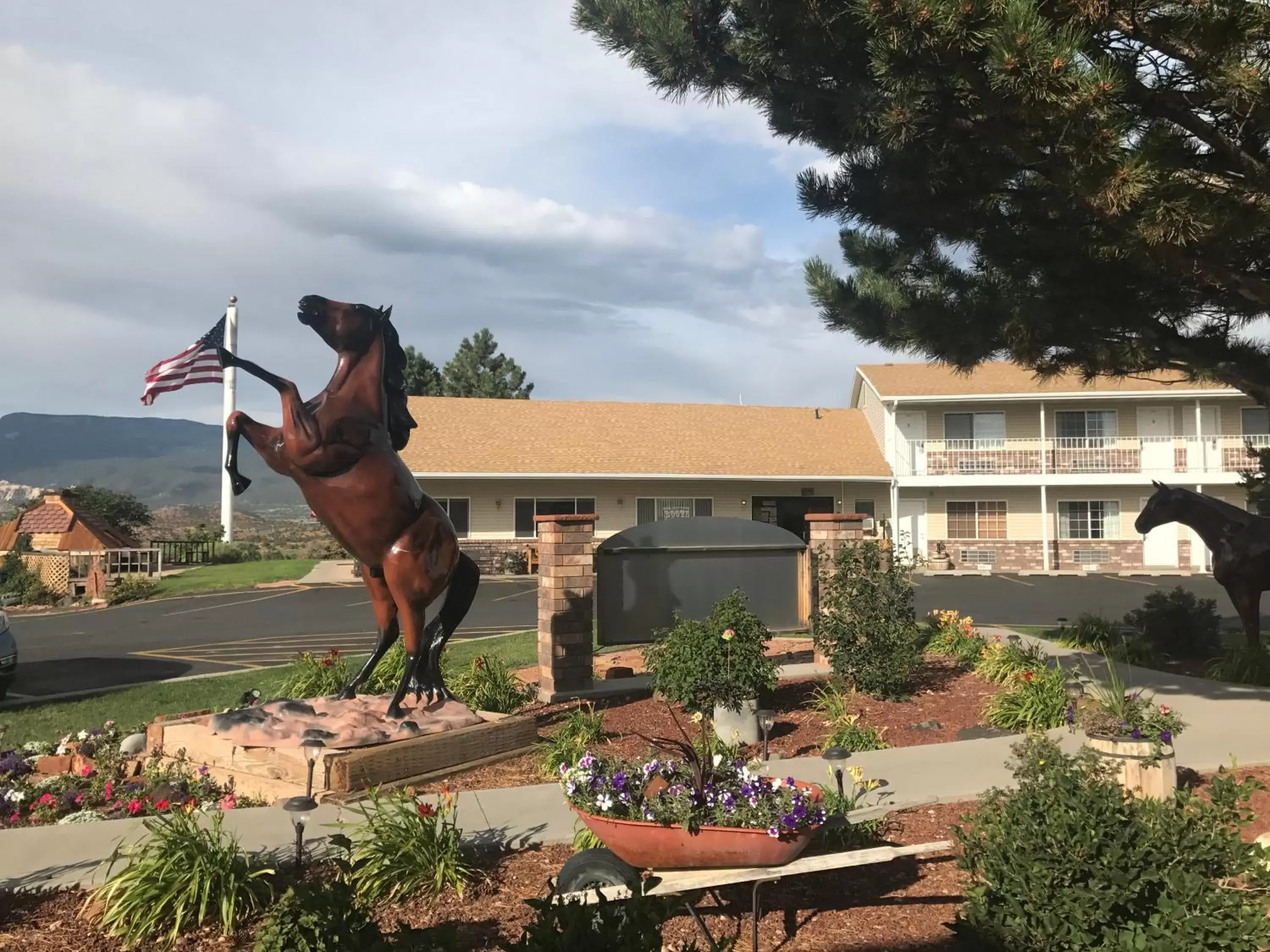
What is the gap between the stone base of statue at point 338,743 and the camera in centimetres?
615

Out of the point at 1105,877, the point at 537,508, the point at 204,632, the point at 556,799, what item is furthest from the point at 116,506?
the point at 1105,877

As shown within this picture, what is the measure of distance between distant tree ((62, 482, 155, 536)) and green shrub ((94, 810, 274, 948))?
1294 inches

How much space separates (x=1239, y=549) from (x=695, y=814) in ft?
32.2

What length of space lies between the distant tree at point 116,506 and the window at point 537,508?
15619 millimetres

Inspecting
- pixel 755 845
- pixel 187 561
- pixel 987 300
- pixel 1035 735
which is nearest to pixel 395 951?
pixel 755 845

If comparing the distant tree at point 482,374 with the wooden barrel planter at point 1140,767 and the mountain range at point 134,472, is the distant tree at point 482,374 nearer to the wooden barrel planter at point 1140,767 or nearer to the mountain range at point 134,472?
the wooden barrel planter at point 1140,767

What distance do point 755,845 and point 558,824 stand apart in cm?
176

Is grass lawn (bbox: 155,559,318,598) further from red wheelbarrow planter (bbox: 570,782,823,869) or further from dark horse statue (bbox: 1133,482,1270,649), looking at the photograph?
red wheelbarrow planter (bbox: 570,782,823,869)

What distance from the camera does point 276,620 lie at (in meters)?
18.4

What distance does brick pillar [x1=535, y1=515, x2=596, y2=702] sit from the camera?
376 inches

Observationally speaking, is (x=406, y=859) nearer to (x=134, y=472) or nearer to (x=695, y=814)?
(x=695, y=814)

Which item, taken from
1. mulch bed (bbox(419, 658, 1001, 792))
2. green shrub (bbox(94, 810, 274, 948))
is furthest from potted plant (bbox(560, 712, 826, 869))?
mulch bed (bbox(419, 658, 1001, 792))

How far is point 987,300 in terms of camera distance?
808cm

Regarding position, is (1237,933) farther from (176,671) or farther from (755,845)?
(176,671)
